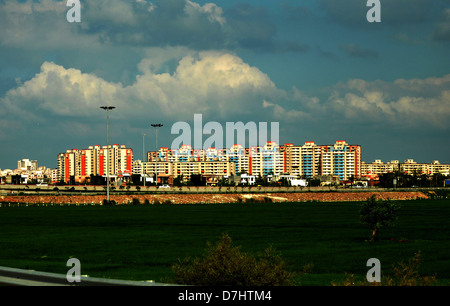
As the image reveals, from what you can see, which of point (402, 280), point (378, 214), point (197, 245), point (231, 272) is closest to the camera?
point (402, 280)

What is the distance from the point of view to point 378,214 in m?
30.6

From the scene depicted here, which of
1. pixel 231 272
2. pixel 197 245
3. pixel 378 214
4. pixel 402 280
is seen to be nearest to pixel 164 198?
pixel 378 214

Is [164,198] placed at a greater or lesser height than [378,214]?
lesser

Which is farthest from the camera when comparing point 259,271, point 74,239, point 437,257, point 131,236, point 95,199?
point 95,199

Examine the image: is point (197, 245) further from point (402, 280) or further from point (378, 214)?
point (402, 280)

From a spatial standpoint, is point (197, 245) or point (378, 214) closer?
point (197, 245)

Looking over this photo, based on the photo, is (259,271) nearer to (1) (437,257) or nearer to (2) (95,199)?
(1) (437,257)

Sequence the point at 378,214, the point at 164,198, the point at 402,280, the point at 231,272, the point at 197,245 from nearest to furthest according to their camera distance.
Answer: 1. the point at 402,280
2. the point at 231,272
3. the point at 197,245
4. the point at 378,214
5. the point at 164,198

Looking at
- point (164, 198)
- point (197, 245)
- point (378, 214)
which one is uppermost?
point (378, 214)

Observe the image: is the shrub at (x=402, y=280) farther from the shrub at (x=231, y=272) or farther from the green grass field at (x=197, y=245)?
the green grass field at (x=197, y=245)

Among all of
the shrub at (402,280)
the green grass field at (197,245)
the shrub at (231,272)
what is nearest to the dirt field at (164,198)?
the green grass field at (197,245)
